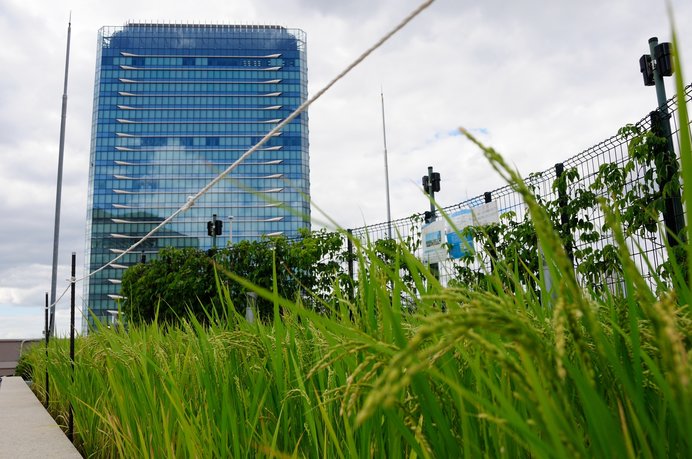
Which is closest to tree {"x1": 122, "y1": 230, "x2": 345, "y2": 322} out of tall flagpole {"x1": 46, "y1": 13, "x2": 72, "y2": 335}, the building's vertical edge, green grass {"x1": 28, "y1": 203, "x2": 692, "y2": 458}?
tall flagpole {"x1": 46, "y1": 13, "x2": 72, "y2": 335}

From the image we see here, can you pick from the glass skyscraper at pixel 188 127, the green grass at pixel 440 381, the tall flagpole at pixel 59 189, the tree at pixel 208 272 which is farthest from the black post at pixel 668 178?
the glass skyscraper at pixel 188 127

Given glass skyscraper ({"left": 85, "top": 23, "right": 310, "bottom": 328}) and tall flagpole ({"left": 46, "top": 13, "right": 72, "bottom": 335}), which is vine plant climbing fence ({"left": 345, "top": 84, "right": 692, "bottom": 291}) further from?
glass skyscraper ({"left": 85, "top": 23, "right": 310, "bottom": 328})

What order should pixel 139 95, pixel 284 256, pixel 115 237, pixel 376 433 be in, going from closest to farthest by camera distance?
pixel 376 433 → pixel 284 256 → pixel 115 237 → pixel 139 95

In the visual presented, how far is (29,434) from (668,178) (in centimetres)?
582

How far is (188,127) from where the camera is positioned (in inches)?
3078

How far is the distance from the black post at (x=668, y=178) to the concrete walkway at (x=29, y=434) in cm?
510

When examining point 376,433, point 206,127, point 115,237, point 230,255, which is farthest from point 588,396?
point 206,127

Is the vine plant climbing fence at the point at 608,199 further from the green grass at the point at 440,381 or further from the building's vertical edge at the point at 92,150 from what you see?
the building's vertical edge at the point at 92,150

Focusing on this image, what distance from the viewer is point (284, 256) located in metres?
12.7

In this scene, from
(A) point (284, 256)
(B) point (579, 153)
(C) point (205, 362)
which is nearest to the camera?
(C) point (205, 362)

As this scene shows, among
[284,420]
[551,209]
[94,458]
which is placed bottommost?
[94,458]

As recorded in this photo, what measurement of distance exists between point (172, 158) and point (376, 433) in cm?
8001

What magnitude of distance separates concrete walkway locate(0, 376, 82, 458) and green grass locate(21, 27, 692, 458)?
0.19 meters

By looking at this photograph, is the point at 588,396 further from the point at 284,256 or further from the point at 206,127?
the point at 206,127
